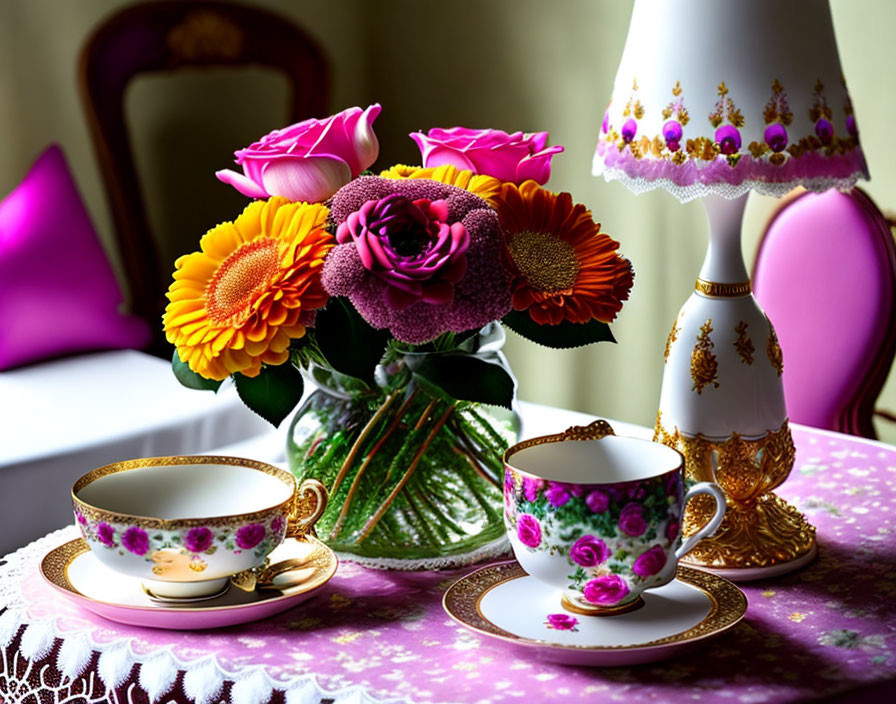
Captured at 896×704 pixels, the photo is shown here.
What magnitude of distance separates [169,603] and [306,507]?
12 cm

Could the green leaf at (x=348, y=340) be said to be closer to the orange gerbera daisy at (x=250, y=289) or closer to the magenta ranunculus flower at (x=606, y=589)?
the orange gerbera daisy at (x=250, y=289)

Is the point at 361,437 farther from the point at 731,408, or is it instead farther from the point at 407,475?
the point at 731,408

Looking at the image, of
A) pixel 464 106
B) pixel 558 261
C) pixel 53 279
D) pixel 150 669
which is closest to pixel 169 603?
pixel 150 669

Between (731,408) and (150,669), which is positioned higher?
(731,408)

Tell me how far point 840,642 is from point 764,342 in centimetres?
25

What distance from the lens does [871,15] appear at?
1.82m

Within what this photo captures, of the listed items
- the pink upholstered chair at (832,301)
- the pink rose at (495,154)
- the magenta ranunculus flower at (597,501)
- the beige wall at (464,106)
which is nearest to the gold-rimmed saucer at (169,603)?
the magenta ranunculus flower at (597,501)

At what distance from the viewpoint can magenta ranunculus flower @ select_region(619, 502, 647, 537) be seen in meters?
0.75

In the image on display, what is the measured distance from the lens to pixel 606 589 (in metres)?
0.77

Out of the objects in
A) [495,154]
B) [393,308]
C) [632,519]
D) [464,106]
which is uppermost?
[464,106]

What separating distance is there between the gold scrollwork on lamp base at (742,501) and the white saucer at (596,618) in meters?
0.09

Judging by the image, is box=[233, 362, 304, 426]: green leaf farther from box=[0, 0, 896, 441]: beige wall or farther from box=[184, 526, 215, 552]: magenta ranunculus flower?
box=[0, 0, 896, 441]: beige wall

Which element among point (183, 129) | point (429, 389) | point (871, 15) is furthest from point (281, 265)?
point (183, 129)

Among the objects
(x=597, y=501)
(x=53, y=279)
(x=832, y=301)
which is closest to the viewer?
(x=597, y=501)
